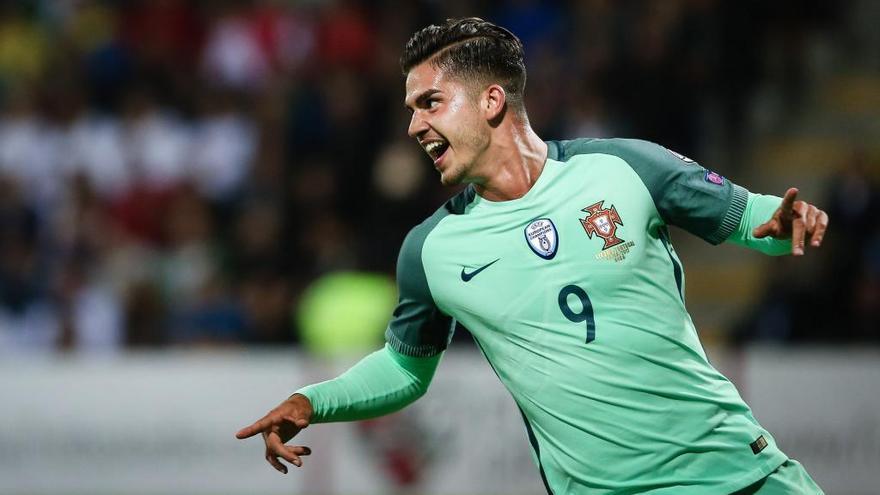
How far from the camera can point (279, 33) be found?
40.6 feet

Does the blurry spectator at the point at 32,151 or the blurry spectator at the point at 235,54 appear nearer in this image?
the blurry spectator at the point at 32,151

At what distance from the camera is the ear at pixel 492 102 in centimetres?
417

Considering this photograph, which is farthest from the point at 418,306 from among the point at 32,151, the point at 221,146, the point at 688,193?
the point at 32,151

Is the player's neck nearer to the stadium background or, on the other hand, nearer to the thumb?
the thumb

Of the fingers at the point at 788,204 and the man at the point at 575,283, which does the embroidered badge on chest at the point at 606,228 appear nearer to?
the man at the point at 575,283

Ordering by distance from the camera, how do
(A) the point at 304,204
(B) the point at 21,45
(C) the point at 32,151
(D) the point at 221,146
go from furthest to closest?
(B) the point at 21,45 → (C) the point at 32,151 → (D) the point at 221,146 → (A) the point at 304,204

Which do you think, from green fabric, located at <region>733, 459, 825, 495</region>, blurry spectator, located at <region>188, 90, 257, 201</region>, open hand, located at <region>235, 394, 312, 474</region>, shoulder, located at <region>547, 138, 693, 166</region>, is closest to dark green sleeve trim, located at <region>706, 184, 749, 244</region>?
shoulder, located at <region>547, 138, 693, 166</region>

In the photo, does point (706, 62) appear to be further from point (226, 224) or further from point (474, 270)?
point (474, 270)

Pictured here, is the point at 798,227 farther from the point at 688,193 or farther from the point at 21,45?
the point at 21,45

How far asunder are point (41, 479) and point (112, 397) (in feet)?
2.41

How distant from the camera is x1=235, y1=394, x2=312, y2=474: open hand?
3871 millimetres

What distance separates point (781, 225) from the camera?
373 cm

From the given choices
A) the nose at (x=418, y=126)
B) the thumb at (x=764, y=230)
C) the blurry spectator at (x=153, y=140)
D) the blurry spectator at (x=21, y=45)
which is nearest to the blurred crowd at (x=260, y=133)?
the blurry spectator at (x=153, y=140)

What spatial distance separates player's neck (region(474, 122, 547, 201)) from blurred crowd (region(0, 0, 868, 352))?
19.1ft
